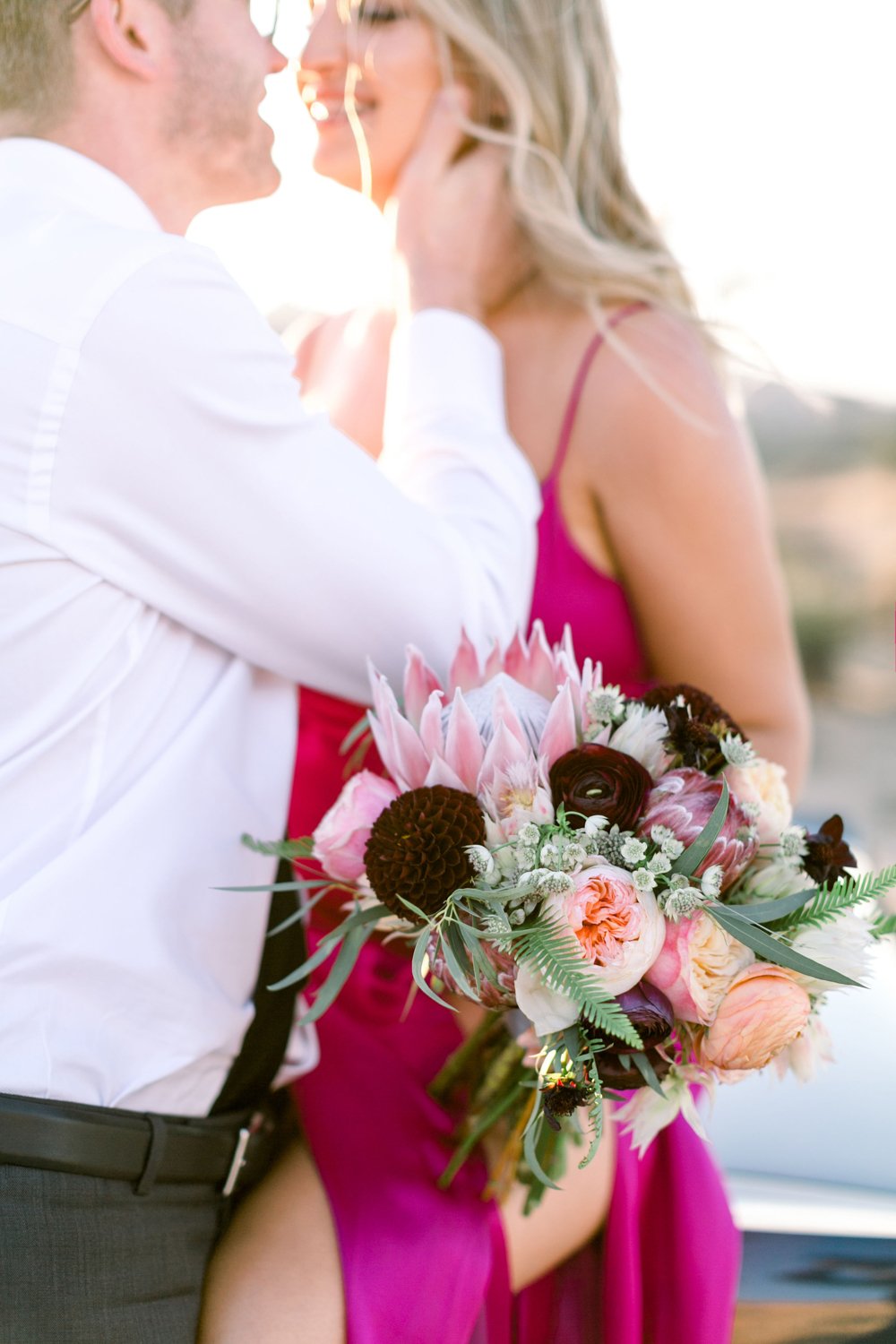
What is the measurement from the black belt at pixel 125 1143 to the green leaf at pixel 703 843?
0.69 m

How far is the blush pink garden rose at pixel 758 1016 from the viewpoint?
1284mm

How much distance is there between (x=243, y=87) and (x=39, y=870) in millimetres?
1077

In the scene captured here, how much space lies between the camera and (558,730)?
4.66 feet

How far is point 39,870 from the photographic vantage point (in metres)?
1.44

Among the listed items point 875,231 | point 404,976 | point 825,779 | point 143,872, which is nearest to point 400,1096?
point 404,976

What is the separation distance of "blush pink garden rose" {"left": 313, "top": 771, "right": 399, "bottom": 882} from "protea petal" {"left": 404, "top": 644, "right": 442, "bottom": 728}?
92 millimetres

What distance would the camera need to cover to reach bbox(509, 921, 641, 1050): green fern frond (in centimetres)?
122

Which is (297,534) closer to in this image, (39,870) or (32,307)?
(32,307)

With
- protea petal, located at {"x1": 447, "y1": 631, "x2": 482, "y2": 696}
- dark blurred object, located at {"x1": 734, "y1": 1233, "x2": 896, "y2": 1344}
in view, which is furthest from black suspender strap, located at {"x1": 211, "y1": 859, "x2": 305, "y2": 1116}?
dark blurred object, located at {"x1": 734, "y1": 1233, "x2": 896, "y2": 1344}

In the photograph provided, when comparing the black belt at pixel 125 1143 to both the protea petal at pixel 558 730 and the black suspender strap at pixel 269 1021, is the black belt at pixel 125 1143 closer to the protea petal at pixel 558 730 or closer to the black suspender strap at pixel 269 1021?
the black suspender strap at pixel 269 1021

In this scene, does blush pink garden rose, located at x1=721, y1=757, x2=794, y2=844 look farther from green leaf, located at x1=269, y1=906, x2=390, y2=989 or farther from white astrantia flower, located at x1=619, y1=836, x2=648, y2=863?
green leaf, located at x1=269, y1=906, x2=390, y2=989

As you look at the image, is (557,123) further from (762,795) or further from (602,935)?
(602,935)

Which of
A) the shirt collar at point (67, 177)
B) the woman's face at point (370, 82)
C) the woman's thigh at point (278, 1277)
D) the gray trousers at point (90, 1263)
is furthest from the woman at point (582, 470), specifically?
the shirt collar at point (67, 177)

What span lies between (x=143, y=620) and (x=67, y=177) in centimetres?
55
